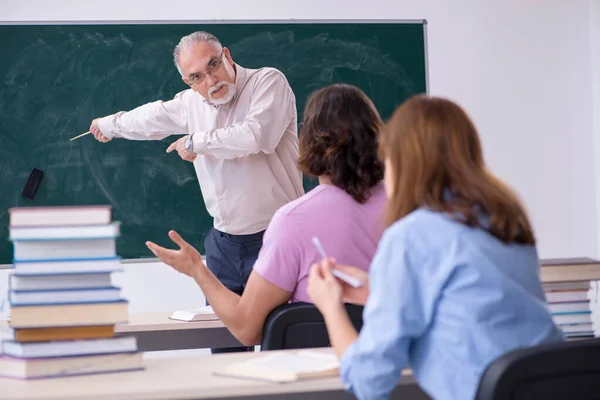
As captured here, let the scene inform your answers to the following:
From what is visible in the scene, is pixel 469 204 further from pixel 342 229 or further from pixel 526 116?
pixel 526 116

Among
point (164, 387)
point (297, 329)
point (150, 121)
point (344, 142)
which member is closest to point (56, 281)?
point (164, 387)

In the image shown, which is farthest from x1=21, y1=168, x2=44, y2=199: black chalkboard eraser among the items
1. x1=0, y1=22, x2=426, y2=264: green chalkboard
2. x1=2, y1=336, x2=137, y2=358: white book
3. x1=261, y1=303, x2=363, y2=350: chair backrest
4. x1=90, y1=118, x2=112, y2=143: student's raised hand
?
x1=2, y1=336, x2=137, y2=358: white book

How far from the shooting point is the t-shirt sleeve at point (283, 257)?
2195mm

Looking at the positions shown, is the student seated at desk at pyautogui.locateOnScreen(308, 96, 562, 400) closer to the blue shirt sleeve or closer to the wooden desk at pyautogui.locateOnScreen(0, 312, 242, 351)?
the blue shirt sleeve

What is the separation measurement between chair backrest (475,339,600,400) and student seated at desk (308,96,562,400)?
0.10 metres

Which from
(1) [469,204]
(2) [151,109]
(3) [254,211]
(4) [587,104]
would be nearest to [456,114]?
(1) [469,204]

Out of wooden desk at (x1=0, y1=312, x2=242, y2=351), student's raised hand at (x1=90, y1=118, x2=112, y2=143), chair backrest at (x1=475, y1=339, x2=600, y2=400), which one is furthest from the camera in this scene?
student's raised hand at (x1=90, y1=118, x2=112, y2=143)

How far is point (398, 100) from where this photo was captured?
4.81 meters

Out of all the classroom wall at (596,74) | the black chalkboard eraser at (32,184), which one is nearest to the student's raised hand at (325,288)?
the black chalkboard eraser at (32,184)

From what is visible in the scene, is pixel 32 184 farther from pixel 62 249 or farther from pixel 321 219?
pixel 62 249

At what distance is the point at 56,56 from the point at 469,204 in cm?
353

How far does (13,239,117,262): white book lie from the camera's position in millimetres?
1672

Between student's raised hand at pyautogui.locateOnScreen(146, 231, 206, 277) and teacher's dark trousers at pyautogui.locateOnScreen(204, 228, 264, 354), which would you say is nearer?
student's raised hand at pyautogui.locateOnScreen(146, 231, 206, 277)

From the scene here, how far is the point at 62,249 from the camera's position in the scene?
5.52ft
